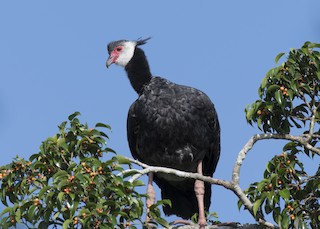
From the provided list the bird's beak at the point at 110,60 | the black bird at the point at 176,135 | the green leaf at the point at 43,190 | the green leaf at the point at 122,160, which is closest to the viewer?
the green leaf at the point at 43,190

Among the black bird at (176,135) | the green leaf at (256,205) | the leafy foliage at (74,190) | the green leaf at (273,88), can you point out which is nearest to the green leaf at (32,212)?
the leafy foliage at (74,190)

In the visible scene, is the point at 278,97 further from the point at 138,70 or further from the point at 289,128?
the point at 138,70

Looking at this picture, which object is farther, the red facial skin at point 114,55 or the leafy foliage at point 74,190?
the red facial skin at point 114,55

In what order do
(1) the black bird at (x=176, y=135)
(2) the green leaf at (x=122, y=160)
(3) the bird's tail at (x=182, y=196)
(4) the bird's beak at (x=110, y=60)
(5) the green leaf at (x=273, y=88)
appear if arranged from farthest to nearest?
(4) the bird's beak at (x=110, y=60)
(3) the bird's tail at (x=182, y=196)
(1) the black bird at (x=176, y=135)
(5) the green leaf at (x=273, y=88)
(2) the green leaf at (x=122, y=160)

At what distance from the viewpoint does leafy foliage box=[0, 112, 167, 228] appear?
210 inches

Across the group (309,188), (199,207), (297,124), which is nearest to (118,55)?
(199,207)

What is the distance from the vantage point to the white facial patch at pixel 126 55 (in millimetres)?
8922

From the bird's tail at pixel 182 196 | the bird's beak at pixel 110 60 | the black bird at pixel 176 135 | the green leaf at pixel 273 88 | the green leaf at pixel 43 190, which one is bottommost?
the green leaf at pixel 43 190

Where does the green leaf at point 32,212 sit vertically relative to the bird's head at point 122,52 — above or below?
below

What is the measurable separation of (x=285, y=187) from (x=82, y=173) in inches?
54.3

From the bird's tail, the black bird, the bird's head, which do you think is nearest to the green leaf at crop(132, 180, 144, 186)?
the black bird

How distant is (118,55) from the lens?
8.98 metres

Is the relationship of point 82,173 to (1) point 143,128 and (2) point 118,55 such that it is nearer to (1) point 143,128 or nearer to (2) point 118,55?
→ (1) point 143,128

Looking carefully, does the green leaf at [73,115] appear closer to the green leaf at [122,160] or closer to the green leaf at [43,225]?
the green leaf at [122,160]
